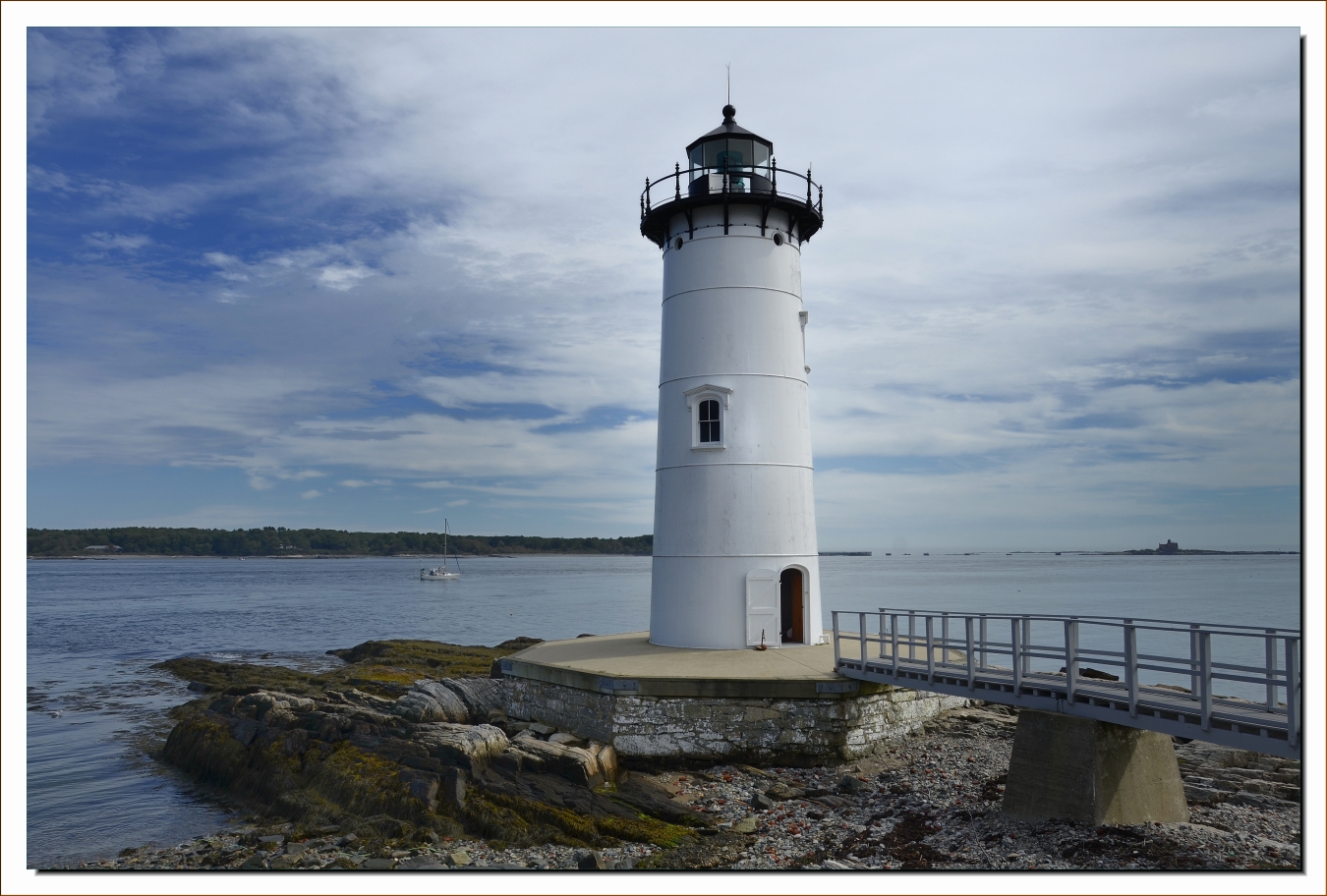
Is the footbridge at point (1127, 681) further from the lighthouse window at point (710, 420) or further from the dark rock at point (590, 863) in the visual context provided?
the dark rock at point (590, 863)

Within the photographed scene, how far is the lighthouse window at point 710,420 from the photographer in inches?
596

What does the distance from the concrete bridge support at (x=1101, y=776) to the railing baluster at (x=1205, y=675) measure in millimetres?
1317

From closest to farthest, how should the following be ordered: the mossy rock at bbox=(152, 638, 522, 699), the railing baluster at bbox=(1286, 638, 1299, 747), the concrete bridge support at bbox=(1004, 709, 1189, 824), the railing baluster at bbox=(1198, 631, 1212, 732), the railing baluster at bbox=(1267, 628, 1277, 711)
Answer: the railing baluster at bbox=(1286, 638, 1299, 747) → the railing baluster at bbox=(1267, 628, 1277, 711) → the railing baluster at bbox=(1198, 631, 1212, 732) → the concrete bridge support at bbox=(1004, 709, 1189, 824) → the mossy rock at bbox=(152, 638, 522, 699)

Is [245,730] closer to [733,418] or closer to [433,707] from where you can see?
[433,707]

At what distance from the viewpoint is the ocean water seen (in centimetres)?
1307

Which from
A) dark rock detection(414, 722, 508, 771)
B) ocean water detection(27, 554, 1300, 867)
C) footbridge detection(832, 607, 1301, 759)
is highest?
footbridge detection(832, 607, 1301, 759)

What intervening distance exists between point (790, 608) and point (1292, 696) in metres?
8.55

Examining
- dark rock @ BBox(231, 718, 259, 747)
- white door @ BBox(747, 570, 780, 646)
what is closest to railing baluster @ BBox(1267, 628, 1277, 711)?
white door @ BBox(747, 570, 780, 646)

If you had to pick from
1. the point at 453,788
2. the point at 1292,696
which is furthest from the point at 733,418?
the point at 1292,696

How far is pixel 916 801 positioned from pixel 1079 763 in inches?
85.4

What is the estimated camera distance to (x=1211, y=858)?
8391 millimetres

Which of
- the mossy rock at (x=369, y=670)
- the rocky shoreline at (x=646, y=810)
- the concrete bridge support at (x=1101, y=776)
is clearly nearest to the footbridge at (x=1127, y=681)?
the concrete bridge support at (x=1101, y=776)

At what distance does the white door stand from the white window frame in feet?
7.41

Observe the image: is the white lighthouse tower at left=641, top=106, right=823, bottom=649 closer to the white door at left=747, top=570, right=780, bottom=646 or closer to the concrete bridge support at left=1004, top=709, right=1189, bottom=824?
the white door at left=747, top=570, right=780, bottom=646
